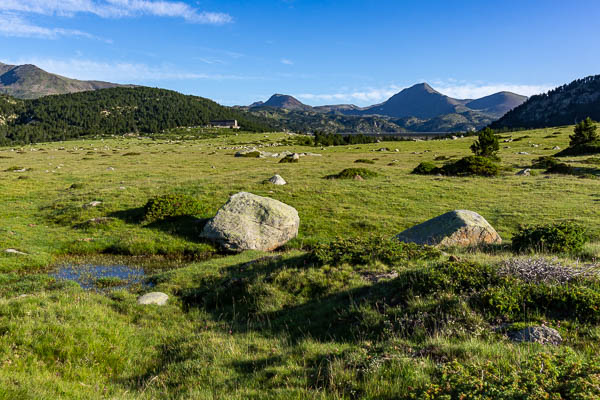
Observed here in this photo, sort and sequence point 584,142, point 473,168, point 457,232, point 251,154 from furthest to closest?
point 251,154
point 584,142
point 473,168
point 457,232

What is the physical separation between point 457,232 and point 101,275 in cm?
1826

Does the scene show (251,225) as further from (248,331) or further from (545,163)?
(545,163)

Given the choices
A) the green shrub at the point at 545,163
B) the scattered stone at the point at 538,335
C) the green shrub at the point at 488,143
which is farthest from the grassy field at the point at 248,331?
the green shrub at the point at 488,143

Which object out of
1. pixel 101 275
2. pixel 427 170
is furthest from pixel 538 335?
pixel 427 170

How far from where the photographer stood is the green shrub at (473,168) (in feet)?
134

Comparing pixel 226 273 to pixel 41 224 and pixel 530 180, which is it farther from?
pixel 530 180

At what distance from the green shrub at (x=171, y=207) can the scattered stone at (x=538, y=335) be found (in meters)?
22.6

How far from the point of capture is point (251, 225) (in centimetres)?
2112

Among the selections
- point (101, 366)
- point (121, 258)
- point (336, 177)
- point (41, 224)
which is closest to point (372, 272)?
point (101, 366)

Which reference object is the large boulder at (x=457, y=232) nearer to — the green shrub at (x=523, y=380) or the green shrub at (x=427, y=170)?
the green shrub at (x=523, y=380)

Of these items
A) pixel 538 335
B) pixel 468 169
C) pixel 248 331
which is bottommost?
pixel 248 331

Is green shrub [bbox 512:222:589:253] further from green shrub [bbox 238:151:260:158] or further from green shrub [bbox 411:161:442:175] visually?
green shrub [bbox 238:151:260:158]

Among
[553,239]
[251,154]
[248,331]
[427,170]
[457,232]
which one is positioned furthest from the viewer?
[251,154]

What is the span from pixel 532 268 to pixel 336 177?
103 ft
